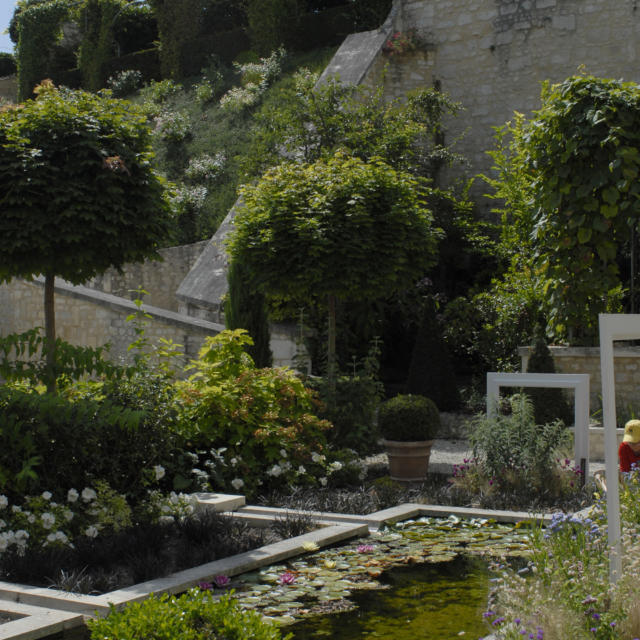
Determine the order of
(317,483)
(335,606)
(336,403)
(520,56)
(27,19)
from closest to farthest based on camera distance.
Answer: (335,606), (317,483), (336,403), (520,56), (27,19)

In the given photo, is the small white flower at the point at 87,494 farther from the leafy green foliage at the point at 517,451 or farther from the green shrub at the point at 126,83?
the green shrub at the point at 126,83

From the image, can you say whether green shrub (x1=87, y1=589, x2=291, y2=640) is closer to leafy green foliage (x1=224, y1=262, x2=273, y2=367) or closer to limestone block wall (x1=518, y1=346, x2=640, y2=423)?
leafy green foliage (x1=224, y1=262, x2=273, y2=367)

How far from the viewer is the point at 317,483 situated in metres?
7.00

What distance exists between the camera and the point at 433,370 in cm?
1091

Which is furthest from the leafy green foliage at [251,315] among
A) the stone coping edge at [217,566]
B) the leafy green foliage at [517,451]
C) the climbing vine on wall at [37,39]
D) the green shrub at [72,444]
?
the climbing vine on wall at [37,39]

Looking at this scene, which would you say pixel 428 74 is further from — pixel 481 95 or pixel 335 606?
pixel 335 606

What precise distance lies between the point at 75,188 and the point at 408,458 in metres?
3.55

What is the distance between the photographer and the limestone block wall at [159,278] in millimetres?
13875

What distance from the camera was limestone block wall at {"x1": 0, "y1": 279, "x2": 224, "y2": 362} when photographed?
421 inches

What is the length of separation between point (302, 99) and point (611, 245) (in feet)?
16.3

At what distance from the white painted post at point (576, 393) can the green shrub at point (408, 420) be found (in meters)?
0.54

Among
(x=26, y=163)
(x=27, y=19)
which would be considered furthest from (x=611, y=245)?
(x=27, y=19)

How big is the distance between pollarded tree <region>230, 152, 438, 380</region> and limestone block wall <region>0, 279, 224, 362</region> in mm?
2184

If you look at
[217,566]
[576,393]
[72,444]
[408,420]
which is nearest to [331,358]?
[408,420]
